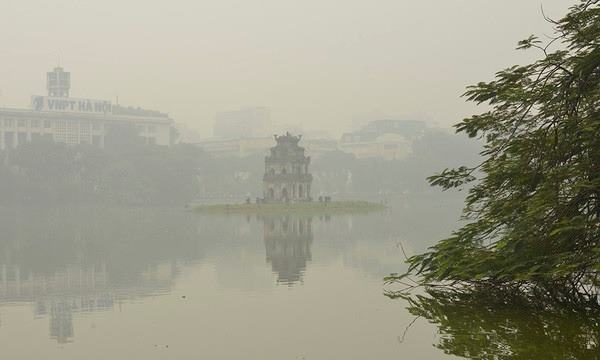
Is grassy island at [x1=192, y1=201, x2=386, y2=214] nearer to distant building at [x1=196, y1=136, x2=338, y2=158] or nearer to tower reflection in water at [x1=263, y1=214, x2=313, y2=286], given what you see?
tower reflection in water at [x1=263, y1=214, x2=313, y2=286]

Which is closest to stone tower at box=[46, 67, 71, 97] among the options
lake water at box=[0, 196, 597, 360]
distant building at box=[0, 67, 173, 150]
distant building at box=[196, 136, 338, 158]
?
distant building at box=[0, 67, 173, 150]

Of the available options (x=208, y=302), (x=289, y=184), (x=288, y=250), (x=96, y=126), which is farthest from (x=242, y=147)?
(x=208, y=302)

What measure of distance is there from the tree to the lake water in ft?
4.83

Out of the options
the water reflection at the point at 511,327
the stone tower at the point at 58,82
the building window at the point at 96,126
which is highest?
the stone tower at the point at 58,82

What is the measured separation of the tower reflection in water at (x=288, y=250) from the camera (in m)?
20.8

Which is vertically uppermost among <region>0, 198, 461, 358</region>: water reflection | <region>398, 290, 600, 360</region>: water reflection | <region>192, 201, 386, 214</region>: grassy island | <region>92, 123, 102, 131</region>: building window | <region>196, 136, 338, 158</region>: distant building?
<region>92, 123, 102, 131</region>: building window

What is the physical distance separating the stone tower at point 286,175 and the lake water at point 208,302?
42433 mm

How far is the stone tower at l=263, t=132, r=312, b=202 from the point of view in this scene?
7500cm

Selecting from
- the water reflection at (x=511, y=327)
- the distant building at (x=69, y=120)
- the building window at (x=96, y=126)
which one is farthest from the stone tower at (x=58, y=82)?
the water reflection at (x=511, y=327)

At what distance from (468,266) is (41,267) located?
636 inches

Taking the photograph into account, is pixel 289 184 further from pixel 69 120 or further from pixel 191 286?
pixel 69 120

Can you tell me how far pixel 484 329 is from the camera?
425 inches

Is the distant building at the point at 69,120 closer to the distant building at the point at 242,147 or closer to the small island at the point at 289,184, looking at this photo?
the distant building at the point at 242,147

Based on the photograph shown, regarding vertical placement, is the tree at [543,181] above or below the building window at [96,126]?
below
